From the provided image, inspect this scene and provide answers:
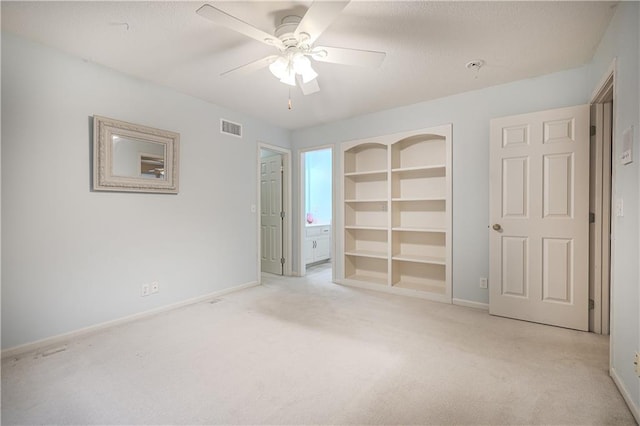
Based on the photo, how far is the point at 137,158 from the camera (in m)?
2.94

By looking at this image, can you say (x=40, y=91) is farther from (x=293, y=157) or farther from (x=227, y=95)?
(x=293, y=157)

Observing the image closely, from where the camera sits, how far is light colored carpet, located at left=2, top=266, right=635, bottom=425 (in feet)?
5.15

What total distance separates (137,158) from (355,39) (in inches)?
92.8

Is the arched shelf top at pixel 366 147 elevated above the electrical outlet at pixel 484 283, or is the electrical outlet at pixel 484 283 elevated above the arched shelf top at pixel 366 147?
the arched shelf top at pixel 366 147

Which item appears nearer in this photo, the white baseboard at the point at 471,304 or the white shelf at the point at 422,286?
the white baseboard at the point at 471,304

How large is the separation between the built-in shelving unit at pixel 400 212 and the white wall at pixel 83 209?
1.99 metres

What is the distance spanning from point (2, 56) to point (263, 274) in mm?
3886

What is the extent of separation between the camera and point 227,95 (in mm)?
3428

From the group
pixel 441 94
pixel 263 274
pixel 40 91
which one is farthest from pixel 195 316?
pixel 441 94

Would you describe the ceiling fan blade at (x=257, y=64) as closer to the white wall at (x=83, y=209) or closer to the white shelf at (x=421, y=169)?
the white wall at (x=83, y=209)

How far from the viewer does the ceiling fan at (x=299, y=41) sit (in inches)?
64.3

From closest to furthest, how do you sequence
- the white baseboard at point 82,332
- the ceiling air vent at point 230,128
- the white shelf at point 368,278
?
the white baseboard at point 82,332, the ceiling air vent at point 230,128, the white shelf at point 368,278

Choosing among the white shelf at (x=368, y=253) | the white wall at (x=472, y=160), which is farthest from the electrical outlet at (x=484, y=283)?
the white shelf at (x=368, y=253)

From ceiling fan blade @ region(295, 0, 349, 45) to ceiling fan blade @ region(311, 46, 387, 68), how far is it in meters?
0.17
